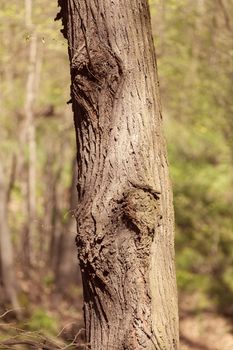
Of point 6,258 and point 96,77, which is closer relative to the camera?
point 96,77

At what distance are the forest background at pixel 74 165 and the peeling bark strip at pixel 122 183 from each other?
5.06 metres

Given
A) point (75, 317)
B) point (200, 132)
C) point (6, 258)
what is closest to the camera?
point (6, 258)

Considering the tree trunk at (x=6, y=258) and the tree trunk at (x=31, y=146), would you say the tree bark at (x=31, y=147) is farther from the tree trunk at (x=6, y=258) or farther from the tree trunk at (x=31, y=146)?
the tree trunk at (x=6, y=258)

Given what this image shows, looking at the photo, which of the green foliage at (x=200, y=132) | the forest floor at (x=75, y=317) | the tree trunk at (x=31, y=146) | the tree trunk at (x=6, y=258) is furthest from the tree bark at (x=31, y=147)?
the green foliage at (x=200, y=132)

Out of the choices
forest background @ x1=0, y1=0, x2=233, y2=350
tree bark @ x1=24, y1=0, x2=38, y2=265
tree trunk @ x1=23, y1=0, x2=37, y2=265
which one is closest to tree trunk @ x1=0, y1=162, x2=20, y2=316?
forest background @ x1=0, y1=0, x2=233, y2=350

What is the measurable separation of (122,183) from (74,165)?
26.7ft

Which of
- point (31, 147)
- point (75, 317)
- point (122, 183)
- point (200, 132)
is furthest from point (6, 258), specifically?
point (122, 183)

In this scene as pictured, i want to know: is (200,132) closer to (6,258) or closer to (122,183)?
(6,258)

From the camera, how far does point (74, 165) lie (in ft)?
36.8

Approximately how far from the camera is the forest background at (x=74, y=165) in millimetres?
9461

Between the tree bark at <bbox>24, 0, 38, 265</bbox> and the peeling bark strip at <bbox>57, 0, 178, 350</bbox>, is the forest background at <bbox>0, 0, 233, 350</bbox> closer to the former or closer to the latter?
the tree bark at <bbox>24, 0, 38, 265</bbox>

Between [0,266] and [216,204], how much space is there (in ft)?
16.6

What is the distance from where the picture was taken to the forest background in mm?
9461

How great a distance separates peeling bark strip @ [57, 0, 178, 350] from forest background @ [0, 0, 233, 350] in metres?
5.06
